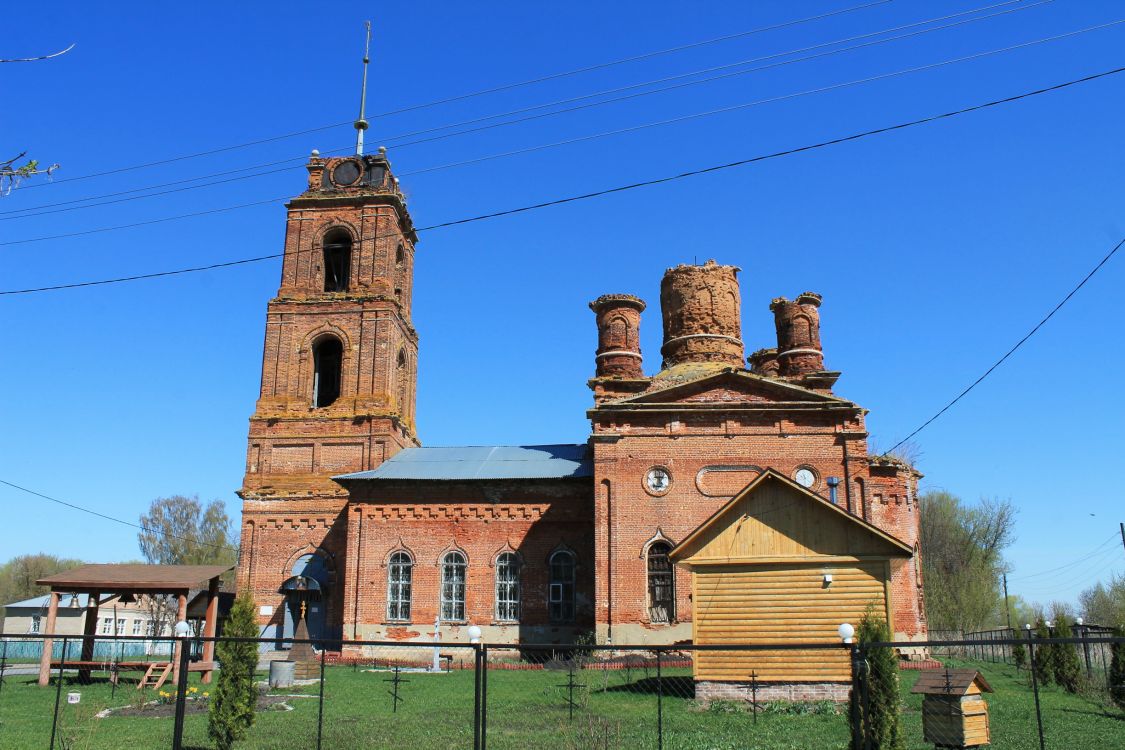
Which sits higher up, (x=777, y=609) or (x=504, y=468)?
(x=504, y=468)

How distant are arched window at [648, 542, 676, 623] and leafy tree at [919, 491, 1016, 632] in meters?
28.0

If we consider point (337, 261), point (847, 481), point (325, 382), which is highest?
point (337, 261)

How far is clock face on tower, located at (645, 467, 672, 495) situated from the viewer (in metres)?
24.8

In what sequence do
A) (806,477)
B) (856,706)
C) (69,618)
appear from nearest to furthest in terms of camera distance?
(856,706), (806,477), (69,618)

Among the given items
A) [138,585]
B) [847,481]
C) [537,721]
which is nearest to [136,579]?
[138,585]

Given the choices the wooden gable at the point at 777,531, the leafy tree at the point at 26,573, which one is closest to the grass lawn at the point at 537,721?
the wooden gable at the point at 777,531

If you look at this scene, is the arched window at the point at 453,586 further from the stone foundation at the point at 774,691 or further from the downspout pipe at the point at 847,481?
the downspout pipe at the point at 847,481

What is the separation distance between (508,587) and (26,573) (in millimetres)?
69828

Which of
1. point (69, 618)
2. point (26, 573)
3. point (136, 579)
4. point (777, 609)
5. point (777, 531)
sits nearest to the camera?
point (777, 609)

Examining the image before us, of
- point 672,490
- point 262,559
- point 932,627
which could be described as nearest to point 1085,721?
point 672,490

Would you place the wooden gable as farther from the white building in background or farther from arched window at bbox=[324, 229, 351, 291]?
the white building in background

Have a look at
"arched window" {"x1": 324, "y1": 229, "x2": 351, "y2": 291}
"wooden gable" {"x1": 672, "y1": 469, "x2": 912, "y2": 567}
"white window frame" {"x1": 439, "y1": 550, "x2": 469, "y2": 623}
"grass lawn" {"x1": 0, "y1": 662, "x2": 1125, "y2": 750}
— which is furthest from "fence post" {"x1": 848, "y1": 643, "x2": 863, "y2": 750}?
"arched window" {"x1": 324, "y1": 229, "x2": 351, "y2": 291}

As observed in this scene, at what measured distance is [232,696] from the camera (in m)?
12.8

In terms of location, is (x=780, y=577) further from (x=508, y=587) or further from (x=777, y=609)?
(x=508, y=587)
